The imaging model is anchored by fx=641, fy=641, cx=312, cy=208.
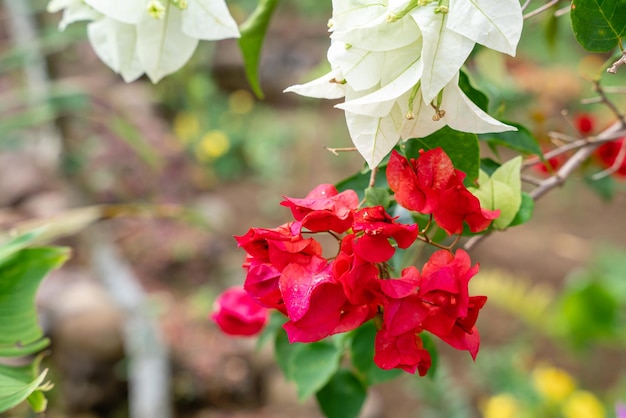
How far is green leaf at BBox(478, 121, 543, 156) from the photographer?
0.45 meters

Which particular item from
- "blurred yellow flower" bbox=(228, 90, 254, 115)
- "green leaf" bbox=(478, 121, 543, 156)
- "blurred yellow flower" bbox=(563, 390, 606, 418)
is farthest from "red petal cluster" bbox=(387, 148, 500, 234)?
"blurred yellow flower" bbox=(228, 90, 254, 115)

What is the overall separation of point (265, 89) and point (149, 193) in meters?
1.35

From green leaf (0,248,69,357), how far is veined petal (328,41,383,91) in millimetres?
315

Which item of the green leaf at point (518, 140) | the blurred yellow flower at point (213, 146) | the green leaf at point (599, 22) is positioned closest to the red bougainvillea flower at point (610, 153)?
the green leaf at point (518, 140)

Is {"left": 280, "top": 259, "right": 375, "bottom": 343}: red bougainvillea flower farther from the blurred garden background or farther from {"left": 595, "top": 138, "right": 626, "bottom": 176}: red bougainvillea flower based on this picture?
{"left": 595, "top": 138, "right": 626, "bottom": 176}: red bougainvillea flower

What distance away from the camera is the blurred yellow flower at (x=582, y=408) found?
4.75 feet

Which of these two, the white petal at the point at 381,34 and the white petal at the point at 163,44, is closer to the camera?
the white petal at the point at 381,34

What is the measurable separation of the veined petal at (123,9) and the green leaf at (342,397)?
322 millimetres

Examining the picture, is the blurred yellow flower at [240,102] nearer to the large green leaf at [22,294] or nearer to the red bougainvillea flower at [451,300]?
the large green leaf at [22,294]

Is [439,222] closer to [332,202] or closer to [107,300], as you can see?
[332,202]

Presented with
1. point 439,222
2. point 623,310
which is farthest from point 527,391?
point 439,222

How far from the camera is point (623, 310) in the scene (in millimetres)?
2113

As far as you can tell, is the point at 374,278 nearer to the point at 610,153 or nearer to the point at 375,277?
the point at 375,277

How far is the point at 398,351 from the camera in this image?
0.34 m
